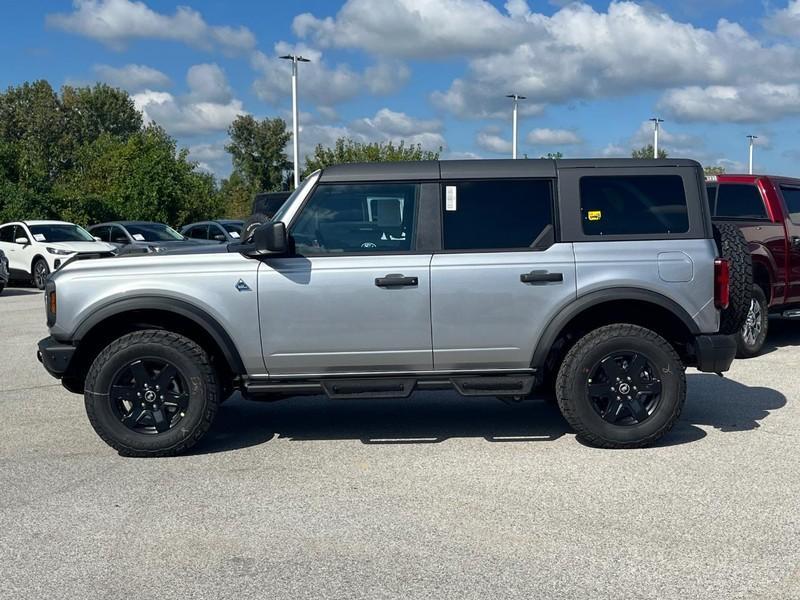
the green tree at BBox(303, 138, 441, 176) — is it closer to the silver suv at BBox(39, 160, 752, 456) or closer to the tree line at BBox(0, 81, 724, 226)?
the tree line at BBox(0, 81, 724, 226)

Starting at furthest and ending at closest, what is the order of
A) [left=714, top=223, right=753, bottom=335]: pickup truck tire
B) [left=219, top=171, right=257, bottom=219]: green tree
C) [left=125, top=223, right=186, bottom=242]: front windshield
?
[left=219, top=171, right=257, bottom=219]: green tree → [left=125, top=223, right=186, bottom=242]: front windshield → [left=714, top=223, right=753, bottom=335]: pickup truck tire

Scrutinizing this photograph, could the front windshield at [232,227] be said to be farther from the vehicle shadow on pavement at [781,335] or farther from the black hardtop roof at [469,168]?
the black hardtop roof at [469,168]

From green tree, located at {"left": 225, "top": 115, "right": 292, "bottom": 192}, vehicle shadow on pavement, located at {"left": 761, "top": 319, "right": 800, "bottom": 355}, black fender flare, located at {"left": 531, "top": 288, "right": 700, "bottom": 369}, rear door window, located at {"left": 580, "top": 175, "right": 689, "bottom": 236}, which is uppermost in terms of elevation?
green tree, located at {"left": 225, "top": 115, "right": 292, "bottom": 192}

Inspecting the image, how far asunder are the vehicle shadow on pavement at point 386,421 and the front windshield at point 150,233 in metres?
15.3

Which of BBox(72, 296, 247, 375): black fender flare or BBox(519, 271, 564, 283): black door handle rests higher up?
BBox(519, 271, 564, 283): black door handle

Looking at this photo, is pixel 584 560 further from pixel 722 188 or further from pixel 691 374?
pixel 722 188

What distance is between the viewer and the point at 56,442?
6551 mm

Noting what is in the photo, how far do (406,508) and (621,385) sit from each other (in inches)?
75.6

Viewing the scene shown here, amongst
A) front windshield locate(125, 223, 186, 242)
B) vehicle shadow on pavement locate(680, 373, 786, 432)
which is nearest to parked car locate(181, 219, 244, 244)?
front windshield locate(125, 223, 186, 242)

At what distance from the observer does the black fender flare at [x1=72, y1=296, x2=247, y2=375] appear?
5.91m

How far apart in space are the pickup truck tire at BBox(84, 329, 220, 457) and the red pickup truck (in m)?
6.33

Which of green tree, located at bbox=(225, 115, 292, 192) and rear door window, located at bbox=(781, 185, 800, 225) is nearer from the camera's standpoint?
rear door window, located at bbox=(781, 185, 800, 225)

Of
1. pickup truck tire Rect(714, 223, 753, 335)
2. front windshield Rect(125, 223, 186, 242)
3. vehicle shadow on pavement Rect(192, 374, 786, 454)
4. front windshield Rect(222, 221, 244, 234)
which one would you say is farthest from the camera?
front windshield Rect(222, 221, 244, 234)

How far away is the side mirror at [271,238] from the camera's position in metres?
5.77
